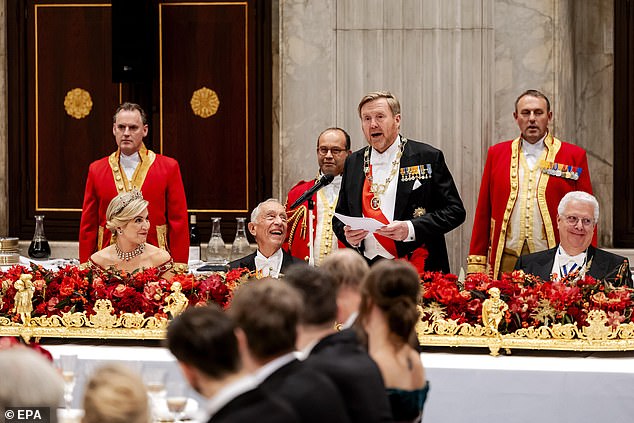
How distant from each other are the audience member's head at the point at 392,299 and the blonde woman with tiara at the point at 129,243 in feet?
Answer: 8.03

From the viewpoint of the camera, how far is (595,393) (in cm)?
376

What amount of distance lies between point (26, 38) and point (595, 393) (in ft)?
20.0

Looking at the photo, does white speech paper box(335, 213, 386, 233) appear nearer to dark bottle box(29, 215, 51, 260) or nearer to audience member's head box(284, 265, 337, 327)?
audience member's head box(284, 265, 337, 327)

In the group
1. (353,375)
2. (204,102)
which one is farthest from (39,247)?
(353,375)

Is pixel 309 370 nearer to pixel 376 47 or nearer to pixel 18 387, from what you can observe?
pixel 18 387

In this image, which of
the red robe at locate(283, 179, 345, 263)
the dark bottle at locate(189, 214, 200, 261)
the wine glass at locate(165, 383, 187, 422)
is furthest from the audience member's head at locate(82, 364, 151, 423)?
the dark bottle at locate(189, 214, 200, 261)

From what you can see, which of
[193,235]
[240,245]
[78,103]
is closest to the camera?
[240,245]

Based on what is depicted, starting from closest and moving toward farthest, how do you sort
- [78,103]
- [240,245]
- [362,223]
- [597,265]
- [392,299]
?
[392,299]
[362,223]
[597,265]
[240,245]
[78,103]

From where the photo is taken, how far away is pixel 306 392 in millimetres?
2244

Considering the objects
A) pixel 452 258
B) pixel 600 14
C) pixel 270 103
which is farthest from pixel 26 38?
pixel 600 14

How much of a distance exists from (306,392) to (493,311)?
6.31 ft

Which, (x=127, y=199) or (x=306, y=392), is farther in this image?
(x=127, y=199)

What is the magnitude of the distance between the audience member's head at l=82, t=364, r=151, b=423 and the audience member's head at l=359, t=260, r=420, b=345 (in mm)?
898

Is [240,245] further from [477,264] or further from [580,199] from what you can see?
[580,199]
